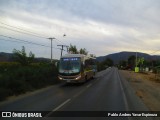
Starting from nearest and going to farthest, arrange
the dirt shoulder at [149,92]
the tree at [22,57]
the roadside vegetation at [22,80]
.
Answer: the dirt shoulder at [149,92], the roadside vegetation at [22,80], the tree at [22,57]

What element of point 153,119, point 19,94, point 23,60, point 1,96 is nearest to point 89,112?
point 153,119

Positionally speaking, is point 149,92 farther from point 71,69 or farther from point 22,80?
point 22,80

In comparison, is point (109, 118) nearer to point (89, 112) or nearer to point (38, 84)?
point (89, 112)

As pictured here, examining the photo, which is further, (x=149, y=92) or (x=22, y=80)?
(x=149, y=92)

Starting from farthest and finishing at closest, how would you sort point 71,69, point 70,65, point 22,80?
point 70,65 → point 71,69 → point 22,80

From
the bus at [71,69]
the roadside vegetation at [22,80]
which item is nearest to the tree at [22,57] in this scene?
the roadside vegetation at [22,80]

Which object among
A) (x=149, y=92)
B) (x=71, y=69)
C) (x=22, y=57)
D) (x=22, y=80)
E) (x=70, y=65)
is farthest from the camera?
(x=22, y=57)

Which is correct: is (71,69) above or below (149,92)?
above

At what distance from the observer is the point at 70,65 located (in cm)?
2838

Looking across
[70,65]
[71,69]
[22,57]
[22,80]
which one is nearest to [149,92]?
[71,69]

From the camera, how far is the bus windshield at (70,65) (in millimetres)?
28219

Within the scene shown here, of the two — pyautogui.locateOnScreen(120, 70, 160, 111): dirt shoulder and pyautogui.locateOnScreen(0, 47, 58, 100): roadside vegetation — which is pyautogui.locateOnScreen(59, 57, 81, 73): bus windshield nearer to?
pyautogui.locateOnScreen(0, 47, 58, 100): roadside vegetation

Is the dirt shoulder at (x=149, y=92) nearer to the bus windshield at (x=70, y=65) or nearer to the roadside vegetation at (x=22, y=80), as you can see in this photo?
the bus windshield at (x=70, y=65)

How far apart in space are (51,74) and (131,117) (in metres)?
21.7
